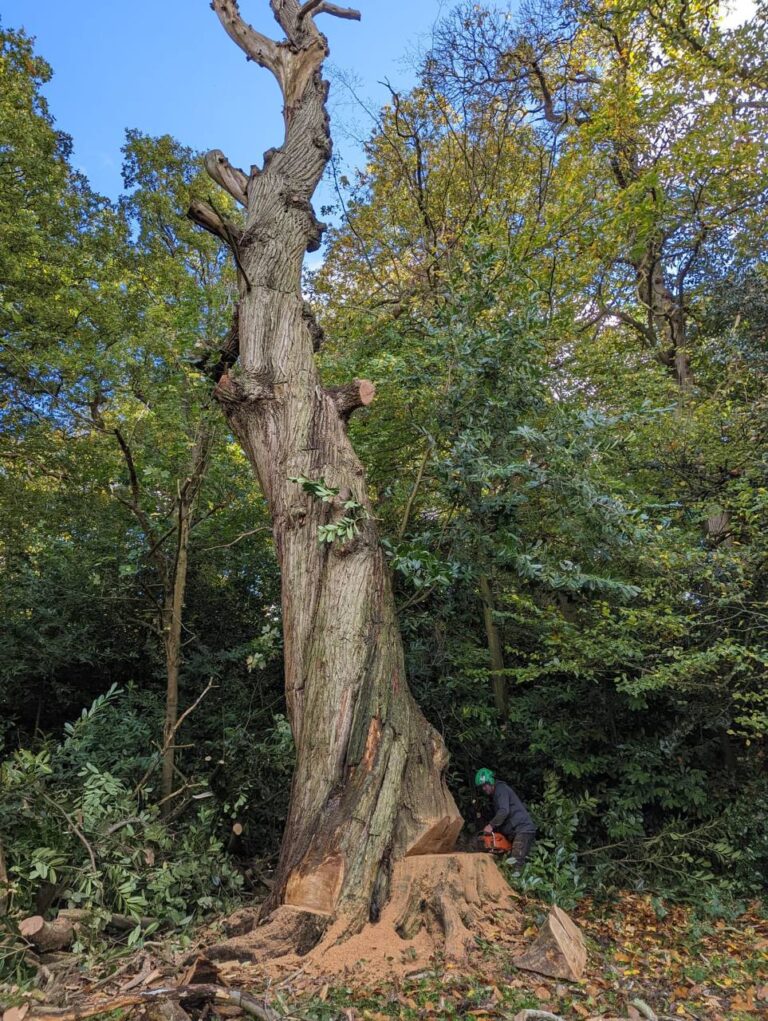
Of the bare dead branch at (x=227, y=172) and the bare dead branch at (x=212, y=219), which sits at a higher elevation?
the bare dead branch at (x=227, y=172)

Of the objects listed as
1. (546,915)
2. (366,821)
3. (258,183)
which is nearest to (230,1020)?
(366,821)

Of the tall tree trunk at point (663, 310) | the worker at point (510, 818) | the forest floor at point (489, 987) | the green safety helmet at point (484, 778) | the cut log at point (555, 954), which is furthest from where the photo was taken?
the tall tree trunk at point (663, 310)

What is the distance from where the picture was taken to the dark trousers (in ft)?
18.1

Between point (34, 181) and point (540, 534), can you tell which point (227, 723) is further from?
point (34, 181)

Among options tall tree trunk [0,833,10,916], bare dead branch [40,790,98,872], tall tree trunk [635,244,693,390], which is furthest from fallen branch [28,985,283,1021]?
tall tree trunk [635,244,693,390]

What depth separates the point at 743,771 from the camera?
649cm

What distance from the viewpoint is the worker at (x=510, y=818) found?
5.64 metres

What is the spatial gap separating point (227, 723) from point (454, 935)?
3.76 metres

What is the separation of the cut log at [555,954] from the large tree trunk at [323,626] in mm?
786

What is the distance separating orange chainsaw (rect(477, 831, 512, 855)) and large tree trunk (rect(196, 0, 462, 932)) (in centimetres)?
155

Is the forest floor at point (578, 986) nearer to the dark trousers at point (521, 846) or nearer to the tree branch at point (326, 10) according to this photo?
the dark trousers at point (521, 846)

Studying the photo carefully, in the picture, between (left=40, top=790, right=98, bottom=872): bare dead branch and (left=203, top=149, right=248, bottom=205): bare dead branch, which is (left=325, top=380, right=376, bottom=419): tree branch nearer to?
(left=203, top=149, right=248, bottom=205): bare dead branch

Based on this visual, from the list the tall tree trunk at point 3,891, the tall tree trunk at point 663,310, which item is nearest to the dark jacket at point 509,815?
the tall tree trunk at point 3,891

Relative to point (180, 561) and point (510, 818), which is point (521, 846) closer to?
point (510, 818)
